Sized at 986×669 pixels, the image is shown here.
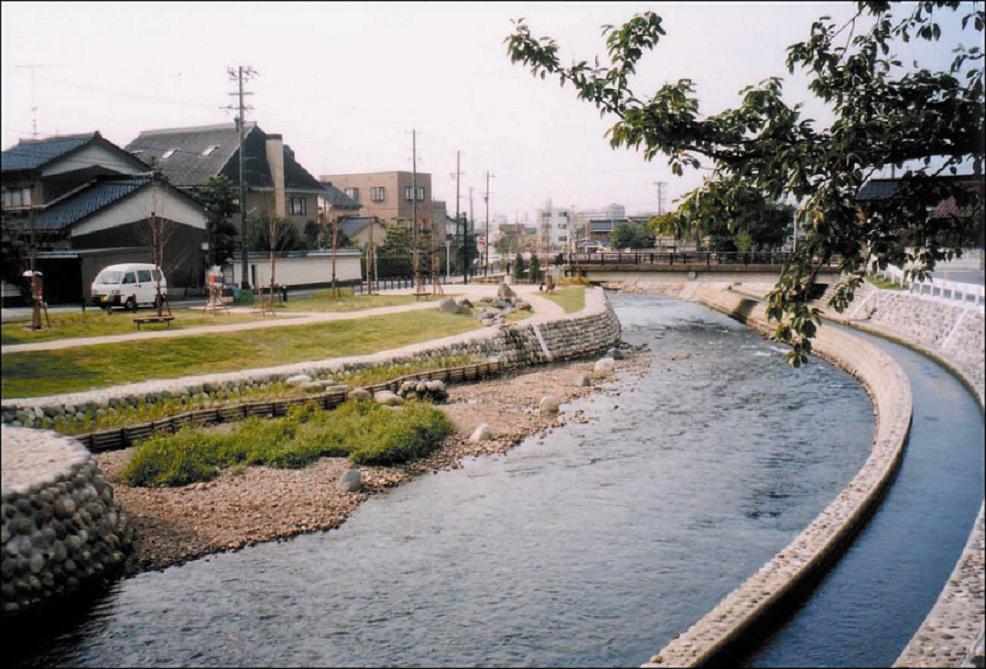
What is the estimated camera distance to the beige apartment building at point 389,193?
82625 mm

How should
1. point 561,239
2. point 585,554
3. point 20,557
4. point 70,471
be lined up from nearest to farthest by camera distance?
point 20,557, point 70,471, point 585,554, point 561,239

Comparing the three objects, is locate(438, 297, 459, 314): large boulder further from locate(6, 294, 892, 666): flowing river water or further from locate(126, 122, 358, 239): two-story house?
locate(126, 122, 358, 239): two-story house

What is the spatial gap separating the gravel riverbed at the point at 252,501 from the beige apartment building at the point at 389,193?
6414cm

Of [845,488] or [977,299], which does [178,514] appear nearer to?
[845,488]

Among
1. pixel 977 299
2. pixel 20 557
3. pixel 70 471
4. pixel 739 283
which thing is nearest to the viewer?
pixel 20 557

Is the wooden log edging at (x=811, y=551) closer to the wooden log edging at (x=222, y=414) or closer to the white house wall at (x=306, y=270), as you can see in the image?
the wooden log edging at (x=222, y=414)

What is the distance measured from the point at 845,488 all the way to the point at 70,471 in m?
13.2

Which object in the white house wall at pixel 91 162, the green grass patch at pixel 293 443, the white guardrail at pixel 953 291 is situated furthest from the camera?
the white house wall at pixel 91 162

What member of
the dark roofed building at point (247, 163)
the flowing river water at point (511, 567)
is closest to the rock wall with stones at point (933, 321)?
the flowing river water at point (511, 567)

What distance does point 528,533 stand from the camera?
43.8 feet

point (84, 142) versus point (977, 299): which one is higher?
point (84, 142)

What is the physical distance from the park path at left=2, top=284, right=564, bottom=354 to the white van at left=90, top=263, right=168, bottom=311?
4391 mm

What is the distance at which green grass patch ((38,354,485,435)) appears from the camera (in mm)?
17547

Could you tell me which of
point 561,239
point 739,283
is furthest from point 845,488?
point 561,239
